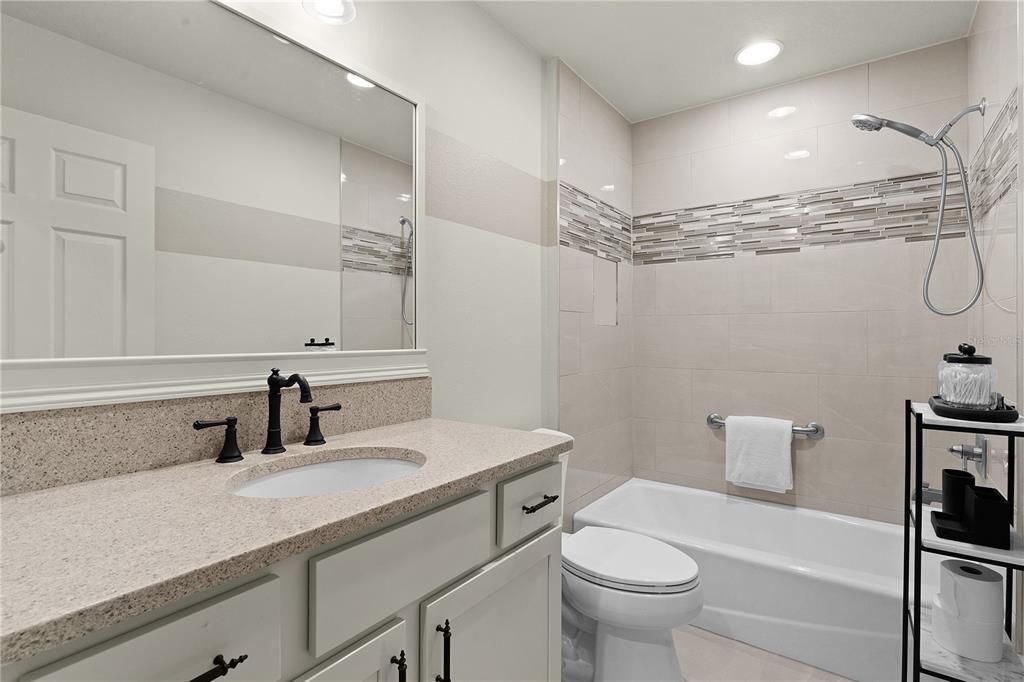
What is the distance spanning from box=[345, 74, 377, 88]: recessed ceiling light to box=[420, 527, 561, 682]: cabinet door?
1344 millimetres

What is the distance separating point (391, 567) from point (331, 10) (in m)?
1.38

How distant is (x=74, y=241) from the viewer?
971 mm

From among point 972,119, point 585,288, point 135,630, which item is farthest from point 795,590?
point 135,630

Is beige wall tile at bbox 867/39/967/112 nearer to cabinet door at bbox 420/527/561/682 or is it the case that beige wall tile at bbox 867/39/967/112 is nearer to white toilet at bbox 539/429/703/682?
white toilet at bbox 539/429/703/682

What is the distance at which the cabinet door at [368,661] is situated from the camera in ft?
2.61

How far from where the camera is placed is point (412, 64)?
1.71 metres

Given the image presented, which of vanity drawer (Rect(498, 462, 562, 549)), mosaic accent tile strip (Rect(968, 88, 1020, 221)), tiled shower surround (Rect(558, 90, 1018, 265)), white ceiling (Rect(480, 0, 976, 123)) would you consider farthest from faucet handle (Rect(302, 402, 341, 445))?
mosaic accent tile strip (Rect(968, 88, 1020, 221))

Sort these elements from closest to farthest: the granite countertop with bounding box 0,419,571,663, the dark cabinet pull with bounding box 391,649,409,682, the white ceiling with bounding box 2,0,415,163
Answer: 1. the granite countertop with bounding box 0,419,571,663
2. the dark cabinet pull with bounding box 391,649,409,682
3. the white ceiling with bounding box 2,0,415,163

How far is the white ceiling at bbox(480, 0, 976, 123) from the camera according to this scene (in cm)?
199

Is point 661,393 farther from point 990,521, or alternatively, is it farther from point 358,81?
point 358,81

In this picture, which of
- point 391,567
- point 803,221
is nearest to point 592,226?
point 803,221

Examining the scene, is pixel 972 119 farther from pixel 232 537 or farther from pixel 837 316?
pixel 232 537

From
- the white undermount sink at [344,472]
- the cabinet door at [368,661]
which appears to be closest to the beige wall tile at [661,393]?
the white undermount sink at [344,472]

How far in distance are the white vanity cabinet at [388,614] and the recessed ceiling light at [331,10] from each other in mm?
1272
